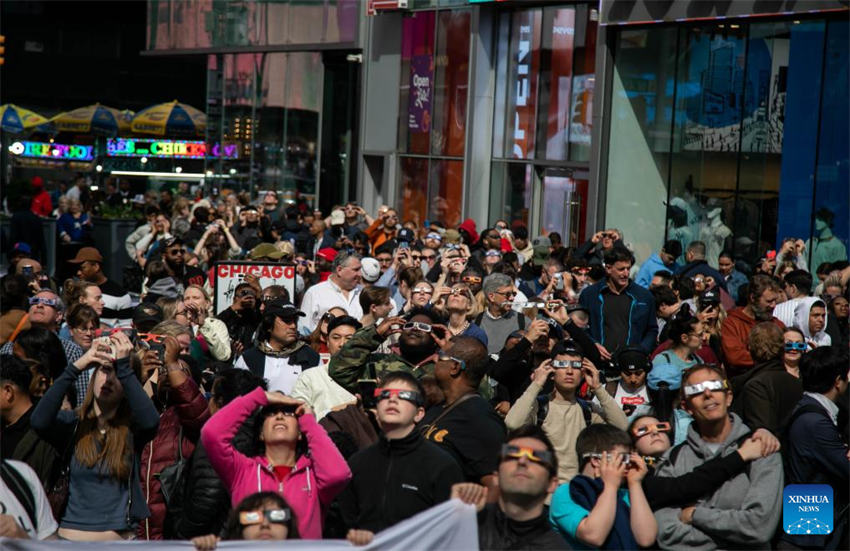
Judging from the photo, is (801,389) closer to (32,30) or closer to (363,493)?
(363,493)

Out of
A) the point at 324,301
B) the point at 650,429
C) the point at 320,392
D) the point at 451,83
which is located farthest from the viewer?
the point at 451,83

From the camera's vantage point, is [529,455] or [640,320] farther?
[640,320]

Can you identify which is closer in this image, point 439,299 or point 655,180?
point 439,299

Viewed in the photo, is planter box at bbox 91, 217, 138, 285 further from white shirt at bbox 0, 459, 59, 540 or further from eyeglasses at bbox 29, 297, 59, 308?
white shirt at bbox 0, 459, 59, 540

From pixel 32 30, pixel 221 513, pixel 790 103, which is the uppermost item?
pixel 32 30

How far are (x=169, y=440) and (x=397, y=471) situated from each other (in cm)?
201

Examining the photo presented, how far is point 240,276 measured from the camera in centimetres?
1360

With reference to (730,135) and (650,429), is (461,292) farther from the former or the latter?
(730,135)

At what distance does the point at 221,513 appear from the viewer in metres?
6.79

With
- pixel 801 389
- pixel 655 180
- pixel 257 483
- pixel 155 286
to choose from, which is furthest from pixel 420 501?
pixel 655 180

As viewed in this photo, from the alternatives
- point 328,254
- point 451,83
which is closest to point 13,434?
point 328,254

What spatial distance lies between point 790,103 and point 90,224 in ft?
46.7

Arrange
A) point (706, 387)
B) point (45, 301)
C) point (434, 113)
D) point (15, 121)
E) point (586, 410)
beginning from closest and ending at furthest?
point (706, 387)
point (586, 410)
point (45, 301)
point (434, 113)
point (15, 121)

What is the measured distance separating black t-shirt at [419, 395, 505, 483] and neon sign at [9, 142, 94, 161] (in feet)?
146
